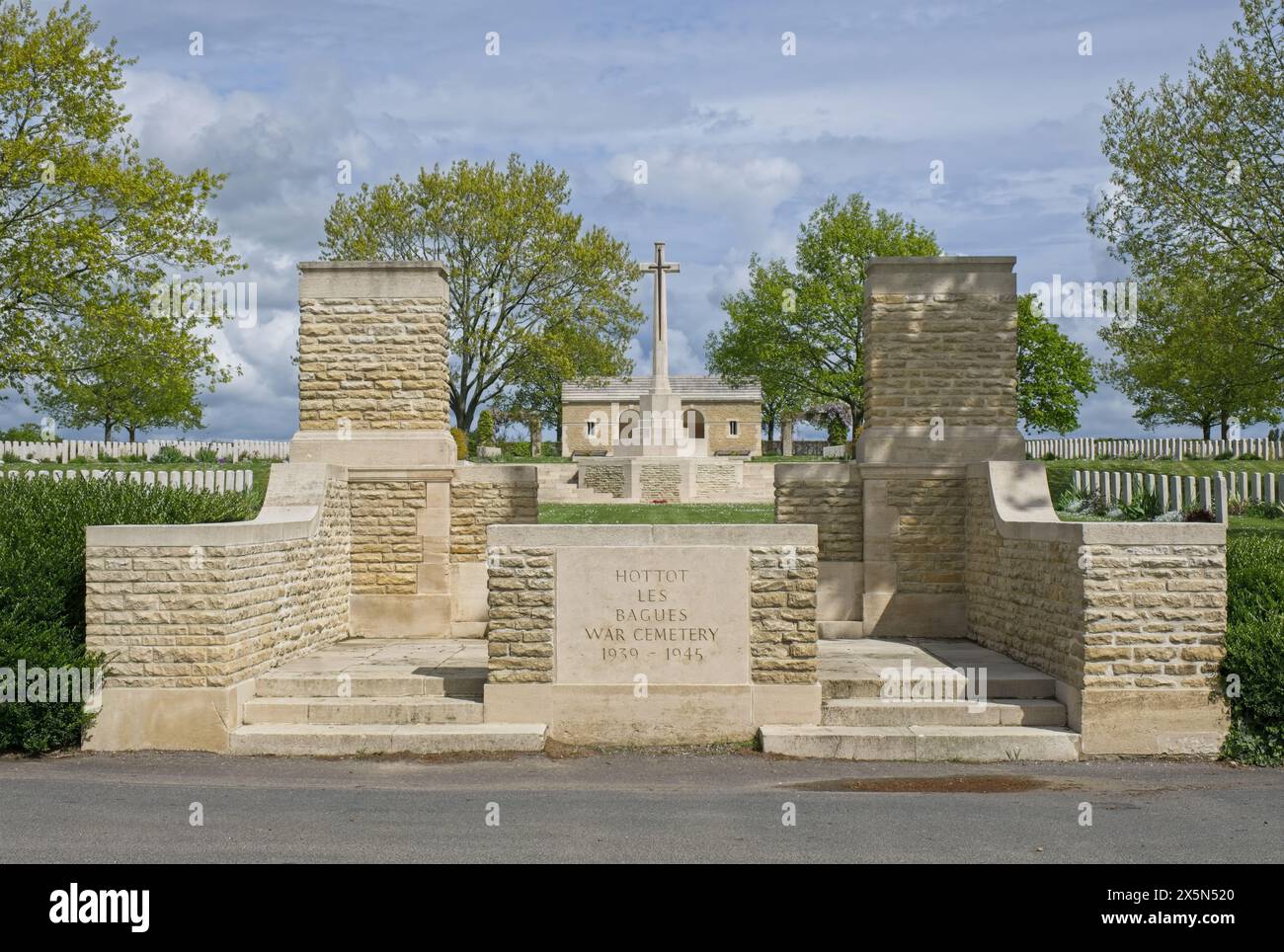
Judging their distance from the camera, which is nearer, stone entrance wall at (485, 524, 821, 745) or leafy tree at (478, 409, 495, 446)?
stone entrance wall at (485, 524, 821, 745)

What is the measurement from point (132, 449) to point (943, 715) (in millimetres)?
36766

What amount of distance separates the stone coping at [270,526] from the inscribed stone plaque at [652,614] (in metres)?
3.00

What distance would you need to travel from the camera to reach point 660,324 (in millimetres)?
38625

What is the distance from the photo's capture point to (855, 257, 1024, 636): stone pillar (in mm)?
13891

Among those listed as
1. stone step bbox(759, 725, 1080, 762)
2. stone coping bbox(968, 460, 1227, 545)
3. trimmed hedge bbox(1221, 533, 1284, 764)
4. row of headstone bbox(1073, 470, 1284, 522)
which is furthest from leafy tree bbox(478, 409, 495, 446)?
trimmed hedge bbox(1221, 533, 1284, 764)

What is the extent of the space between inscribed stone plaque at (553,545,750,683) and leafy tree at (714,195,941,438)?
103 feet

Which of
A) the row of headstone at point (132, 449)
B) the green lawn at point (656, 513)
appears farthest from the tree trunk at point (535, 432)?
the green lawn at point (656, 513)

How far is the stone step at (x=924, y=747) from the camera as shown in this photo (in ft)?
32.8

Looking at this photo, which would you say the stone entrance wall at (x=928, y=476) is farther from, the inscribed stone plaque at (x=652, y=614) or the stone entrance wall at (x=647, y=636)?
the inscribed stone plaque at (x=652, y=614)

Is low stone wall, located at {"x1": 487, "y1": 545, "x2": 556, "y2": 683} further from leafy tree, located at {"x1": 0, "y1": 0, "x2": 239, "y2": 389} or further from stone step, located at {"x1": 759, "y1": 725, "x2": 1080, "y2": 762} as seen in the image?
leafy tree, located at {"x1": 0, "y1": 0, "x2": 239, "y2": 389}

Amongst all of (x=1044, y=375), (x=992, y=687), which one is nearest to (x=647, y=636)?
(x=992, y=687)

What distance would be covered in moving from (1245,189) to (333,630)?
16.2m

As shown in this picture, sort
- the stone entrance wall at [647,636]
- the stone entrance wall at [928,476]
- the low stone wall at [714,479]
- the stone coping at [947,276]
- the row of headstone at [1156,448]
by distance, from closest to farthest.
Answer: the stone entrance wall at [647,636] → the stone entrance wall at [928,476] → the stone coping at [947,276] → the low stone wall at [714,479] → the row of headstone at [1156,448]
